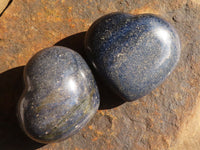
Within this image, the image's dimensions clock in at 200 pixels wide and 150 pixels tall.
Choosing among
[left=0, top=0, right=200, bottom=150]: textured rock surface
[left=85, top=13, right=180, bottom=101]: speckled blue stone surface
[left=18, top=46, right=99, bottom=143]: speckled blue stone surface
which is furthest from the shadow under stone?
[left=85, top=13, right=180, bottom=101]: speckled blue stone surface

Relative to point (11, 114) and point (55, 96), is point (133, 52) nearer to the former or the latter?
point (55, 96)

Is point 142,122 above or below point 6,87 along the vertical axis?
below

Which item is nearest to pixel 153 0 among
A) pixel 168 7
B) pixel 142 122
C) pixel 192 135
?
pixel 168 7

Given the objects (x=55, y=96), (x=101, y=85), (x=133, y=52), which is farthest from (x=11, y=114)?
(x=133, y=52)

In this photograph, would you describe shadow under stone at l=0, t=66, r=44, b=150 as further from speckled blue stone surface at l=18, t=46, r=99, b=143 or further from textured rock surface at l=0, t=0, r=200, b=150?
speckled blue stone surface at l=18, t=46, r=99, b=143

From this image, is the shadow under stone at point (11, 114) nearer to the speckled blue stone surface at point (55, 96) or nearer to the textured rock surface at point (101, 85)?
the textured rock surface at point (101, 85)

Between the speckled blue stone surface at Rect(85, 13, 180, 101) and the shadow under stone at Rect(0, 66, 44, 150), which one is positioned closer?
the speckled blue stone surface at Rect(85, 13, 180, 101)

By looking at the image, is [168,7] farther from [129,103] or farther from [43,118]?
[43,118]
